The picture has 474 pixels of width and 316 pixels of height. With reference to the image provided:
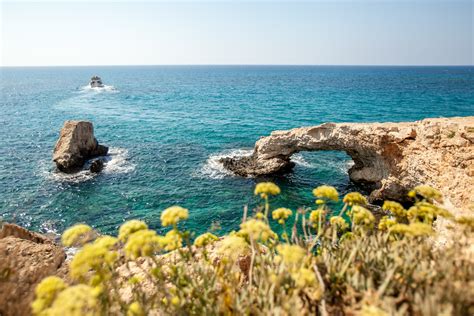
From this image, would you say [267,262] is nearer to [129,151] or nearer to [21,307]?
[21,307]

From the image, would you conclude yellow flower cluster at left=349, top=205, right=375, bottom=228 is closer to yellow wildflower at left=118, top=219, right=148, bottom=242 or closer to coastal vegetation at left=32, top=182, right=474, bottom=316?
coastal vegetation at left=32, top=182, right=474, bottom=316

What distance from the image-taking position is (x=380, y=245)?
5883 millimetres

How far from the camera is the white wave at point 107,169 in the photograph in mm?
27594

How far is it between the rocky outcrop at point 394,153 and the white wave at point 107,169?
10724 millimetres

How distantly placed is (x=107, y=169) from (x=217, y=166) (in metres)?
11.4

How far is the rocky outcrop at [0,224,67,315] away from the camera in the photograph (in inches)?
285

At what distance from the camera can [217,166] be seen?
100ft

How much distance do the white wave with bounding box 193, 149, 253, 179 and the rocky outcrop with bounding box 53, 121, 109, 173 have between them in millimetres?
12674

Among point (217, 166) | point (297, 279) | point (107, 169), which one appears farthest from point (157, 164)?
point (297, 279)

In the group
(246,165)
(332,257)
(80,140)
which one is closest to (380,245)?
(332,257)

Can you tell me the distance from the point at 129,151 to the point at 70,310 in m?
34.2

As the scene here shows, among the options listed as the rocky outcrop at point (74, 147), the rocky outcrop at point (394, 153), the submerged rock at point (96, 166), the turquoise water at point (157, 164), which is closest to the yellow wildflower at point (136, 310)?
the rocky outcrop at point (394, 153)

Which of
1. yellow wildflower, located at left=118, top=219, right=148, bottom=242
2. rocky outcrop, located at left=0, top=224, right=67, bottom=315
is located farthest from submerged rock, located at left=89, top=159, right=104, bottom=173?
yellow wildflower, located at left=118, top=219, right=148, bottom=242

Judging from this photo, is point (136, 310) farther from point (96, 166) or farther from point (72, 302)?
point (96, 166)
